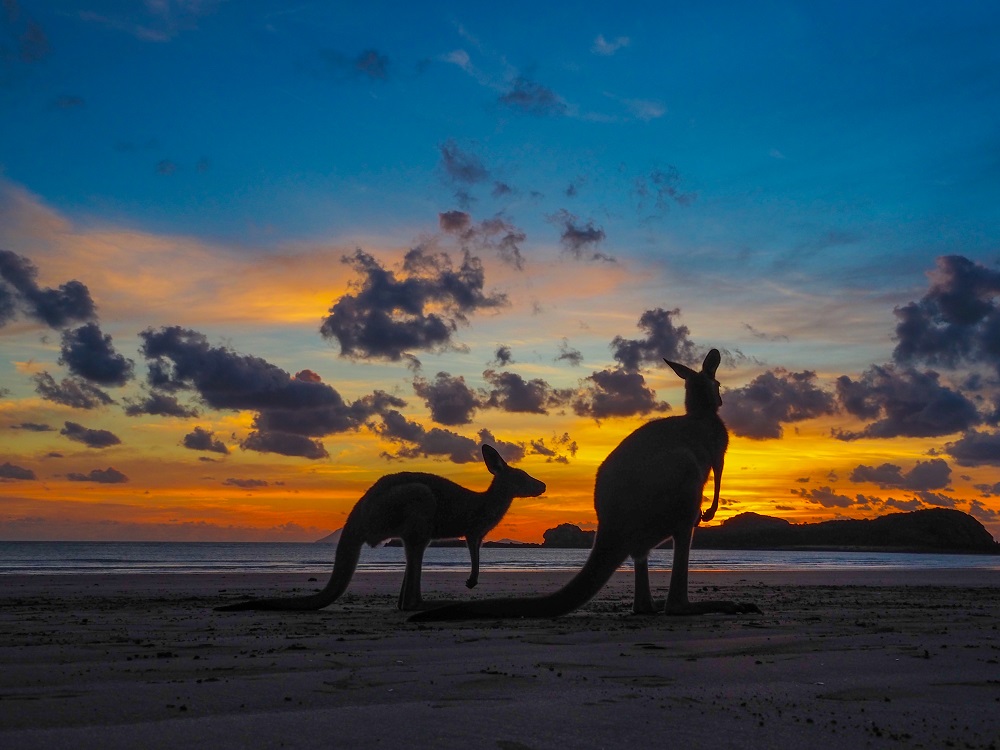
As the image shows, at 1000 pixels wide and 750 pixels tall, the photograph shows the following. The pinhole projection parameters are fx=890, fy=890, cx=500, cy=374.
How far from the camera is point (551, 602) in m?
9.11

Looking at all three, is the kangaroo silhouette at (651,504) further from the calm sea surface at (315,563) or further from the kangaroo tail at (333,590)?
the calm sea surface at (315,563)

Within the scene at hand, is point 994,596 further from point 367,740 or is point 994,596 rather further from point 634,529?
point 367,740

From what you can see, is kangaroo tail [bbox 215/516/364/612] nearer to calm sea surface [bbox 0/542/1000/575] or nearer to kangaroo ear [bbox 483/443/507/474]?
kangaroo ear [bbox 483/443/507/474]

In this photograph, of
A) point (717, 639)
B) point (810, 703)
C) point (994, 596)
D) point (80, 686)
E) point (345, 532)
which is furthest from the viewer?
point (994, 596)

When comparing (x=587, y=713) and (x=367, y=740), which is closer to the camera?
(x=367, y=740)

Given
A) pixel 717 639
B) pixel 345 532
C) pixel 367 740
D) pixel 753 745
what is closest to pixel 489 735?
pixel 367 740

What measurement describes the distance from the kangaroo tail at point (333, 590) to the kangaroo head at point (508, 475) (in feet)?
7.43

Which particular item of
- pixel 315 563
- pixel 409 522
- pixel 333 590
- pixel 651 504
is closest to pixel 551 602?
pixel 651 504

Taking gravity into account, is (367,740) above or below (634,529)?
below

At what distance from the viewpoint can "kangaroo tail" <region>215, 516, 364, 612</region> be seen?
1070cm

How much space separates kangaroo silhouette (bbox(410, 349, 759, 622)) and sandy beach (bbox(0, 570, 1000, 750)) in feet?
1.31

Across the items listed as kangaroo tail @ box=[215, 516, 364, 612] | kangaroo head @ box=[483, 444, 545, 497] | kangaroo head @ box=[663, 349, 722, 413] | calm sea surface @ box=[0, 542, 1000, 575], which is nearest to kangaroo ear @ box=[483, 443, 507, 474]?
kangaroo head @ box=[483, 444, 545, 497]

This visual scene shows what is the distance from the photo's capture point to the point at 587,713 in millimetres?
4125

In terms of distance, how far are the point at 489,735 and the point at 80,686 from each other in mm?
2565
